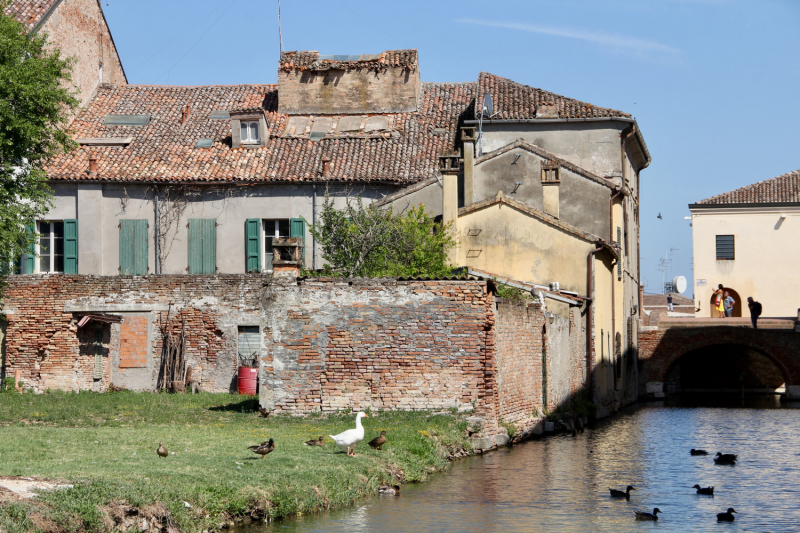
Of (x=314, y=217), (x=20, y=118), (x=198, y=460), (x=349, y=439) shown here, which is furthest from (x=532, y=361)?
(x=20, y=118)

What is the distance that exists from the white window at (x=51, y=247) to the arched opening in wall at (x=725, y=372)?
1153 inches

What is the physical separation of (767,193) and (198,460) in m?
43.5

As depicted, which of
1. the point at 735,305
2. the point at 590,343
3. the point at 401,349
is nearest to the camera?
the point at 401,349

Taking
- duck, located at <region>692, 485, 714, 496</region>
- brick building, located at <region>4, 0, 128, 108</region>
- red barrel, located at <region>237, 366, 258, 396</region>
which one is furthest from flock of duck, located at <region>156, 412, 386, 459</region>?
brick building, located at <region>4, 0, 128, 108</region>

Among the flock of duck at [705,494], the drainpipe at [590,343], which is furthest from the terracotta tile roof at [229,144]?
the flock of duck at [705,494]

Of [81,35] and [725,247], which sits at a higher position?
[81,35]

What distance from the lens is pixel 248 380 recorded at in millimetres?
26891

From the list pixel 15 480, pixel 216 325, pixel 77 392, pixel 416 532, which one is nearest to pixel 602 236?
pixel 216 325

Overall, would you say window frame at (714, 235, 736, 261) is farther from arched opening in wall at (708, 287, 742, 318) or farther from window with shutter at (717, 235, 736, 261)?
arched opening in wall at (708, 287, 742, 318)

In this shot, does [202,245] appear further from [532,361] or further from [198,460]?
[198,460]

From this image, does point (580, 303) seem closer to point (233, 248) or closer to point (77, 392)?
point (233, 248)

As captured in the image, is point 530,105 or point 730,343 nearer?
point 530,105

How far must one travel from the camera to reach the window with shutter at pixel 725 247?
166ft

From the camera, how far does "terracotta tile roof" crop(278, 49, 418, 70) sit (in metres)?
35.8
